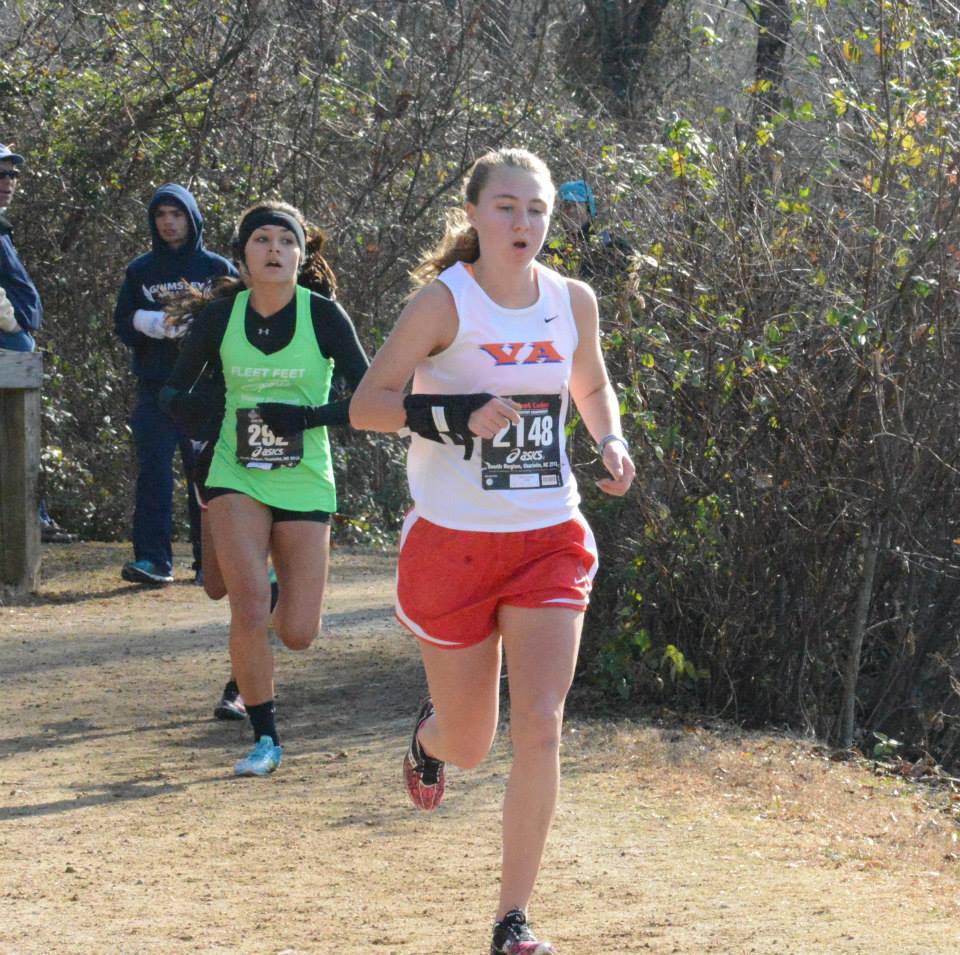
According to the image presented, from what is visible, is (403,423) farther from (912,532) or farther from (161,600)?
(161,600)

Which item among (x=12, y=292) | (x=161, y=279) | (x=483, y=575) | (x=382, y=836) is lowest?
(x=382, y=836)

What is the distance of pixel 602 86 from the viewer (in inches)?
662

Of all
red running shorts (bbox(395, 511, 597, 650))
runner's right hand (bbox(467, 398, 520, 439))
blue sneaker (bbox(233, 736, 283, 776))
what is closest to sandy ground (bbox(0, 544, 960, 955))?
blue sneaker (bbox(233, 736, 283, 776))

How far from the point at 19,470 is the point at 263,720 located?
4.03 meters

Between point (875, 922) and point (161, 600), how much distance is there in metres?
6.12

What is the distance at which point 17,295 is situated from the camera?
392 inches

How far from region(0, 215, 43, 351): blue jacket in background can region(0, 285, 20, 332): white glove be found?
0.08m

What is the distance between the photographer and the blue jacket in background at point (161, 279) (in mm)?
9453

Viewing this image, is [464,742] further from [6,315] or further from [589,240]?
[6,315]

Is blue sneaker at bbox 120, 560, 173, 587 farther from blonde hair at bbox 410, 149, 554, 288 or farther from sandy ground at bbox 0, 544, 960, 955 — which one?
blonde hair at bbox 410, 149, 554, 288

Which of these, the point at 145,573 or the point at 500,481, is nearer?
the point at 500,481

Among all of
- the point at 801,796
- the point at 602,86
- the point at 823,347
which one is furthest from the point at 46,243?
the point at 801,796

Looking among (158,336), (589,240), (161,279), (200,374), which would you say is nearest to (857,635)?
(589,240)

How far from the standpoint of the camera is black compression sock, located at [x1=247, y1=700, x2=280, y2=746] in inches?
238
